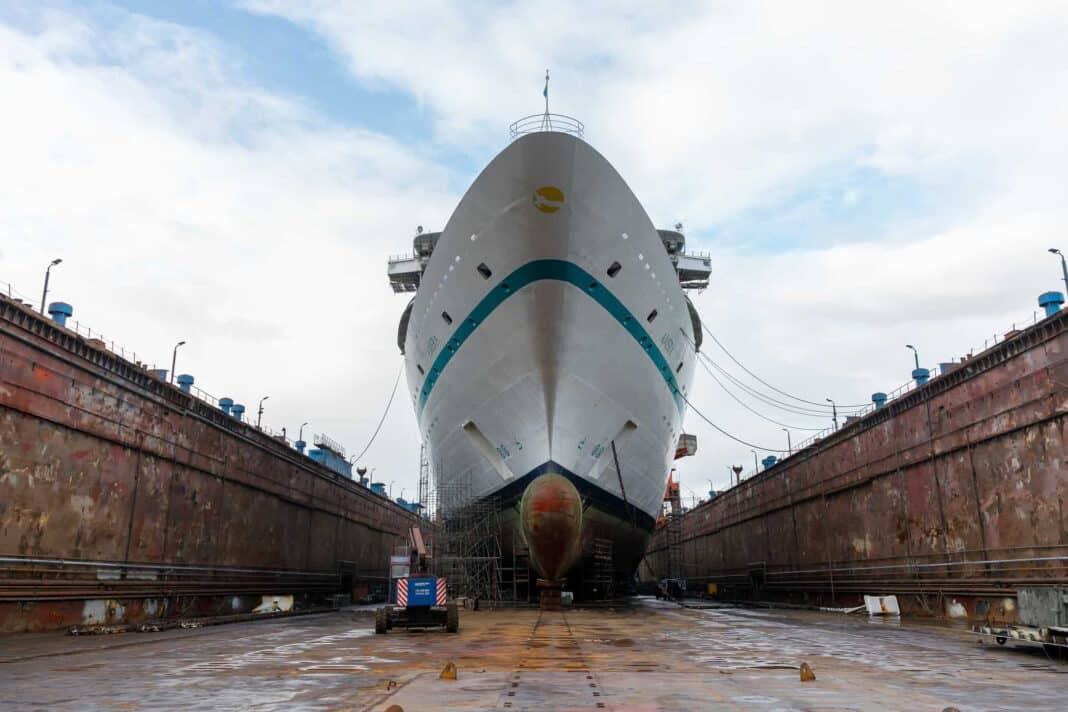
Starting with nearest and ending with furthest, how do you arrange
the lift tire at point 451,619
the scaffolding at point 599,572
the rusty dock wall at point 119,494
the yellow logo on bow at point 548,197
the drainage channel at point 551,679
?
the drainage channel at point 551,679 → the rusty dock wall at point 119,494 → the lift tire at point 451,619 → the yellow logo on bow at point 548,197 → the scaffolding at point 599,572

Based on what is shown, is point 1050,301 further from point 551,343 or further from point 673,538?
point 673,538

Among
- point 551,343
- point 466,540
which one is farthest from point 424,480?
point 551,343

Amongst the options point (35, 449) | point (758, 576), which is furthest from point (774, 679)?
point (758, 576)

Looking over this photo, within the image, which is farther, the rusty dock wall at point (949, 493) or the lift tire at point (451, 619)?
the rusty dock wall at point (949, 493)

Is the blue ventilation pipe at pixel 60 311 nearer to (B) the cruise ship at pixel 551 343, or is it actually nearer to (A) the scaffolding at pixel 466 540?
(B) the cruise ship at pixel 551 343

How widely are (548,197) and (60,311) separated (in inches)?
405

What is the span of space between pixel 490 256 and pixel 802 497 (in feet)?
51.0

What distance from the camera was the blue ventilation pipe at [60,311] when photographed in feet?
49.3

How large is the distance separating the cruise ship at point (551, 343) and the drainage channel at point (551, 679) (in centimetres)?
727

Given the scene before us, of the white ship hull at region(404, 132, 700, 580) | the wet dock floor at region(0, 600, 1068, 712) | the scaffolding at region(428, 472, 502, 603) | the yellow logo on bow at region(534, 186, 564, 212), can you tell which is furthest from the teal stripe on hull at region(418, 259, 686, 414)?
the wet dock floor at region(0, 600, 1068, 712)

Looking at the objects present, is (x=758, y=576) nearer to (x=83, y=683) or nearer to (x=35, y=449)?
(x=35, y=449)

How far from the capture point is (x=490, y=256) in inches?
717

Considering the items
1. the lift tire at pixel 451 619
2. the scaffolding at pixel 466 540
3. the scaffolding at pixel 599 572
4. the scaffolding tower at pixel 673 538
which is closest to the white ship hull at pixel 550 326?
the scaffolding at pixel 466 540

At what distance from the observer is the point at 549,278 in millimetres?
17672
